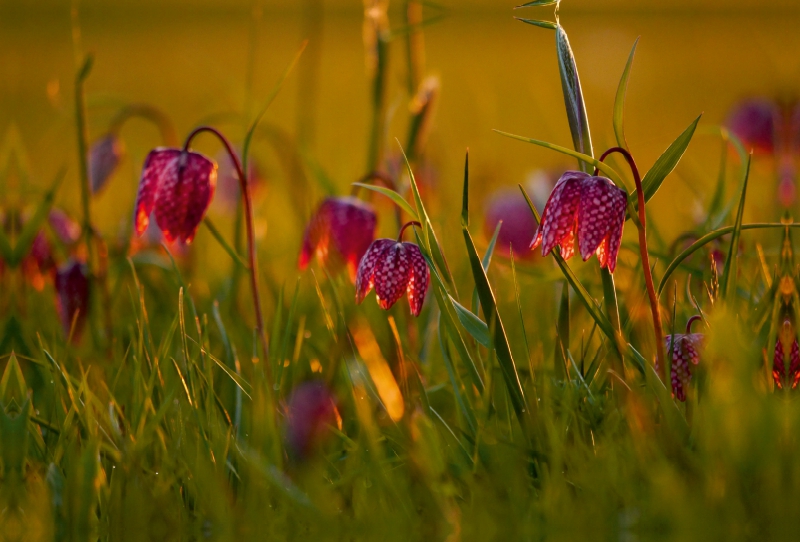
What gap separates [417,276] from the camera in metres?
1.13

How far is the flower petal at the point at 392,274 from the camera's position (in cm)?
112

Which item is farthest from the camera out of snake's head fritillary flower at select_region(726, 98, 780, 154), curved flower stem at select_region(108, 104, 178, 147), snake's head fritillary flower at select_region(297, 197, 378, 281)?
snake's head fritillary flower at select_region(726, 98, 780, 154)

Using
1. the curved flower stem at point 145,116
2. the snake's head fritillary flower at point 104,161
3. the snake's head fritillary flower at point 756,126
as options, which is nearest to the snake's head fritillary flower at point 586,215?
the curved flower stem at point 145,116

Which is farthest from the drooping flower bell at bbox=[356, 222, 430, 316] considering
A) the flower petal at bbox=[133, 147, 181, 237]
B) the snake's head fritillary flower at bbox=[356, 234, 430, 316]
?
the flower petal at bbox=[133, 147, 181, 237]

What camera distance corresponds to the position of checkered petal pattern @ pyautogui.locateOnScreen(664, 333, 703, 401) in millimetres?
1023

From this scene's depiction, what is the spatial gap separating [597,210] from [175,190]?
25.3 inches

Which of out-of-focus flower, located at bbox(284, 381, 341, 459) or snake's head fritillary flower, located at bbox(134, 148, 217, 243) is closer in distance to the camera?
out-of-focus flower, located at bbox(284, 381, 341, 459)

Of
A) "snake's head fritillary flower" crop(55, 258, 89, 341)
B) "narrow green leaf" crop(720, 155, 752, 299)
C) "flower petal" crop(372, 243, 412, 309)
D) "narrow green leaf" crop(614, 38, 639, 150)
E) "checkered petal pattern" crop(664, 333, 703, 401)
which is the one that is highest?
"narrow green leaf" crop(614, 38, 639, 150)

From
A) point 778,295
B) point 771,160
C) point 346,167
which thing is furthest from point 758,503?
point 346,167

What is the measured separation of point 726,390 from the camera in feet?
2.56

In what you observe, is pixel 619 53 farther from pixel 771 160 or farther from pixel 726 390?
pixel 726 390

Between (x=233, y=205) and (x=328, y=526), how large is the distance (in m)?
2.19

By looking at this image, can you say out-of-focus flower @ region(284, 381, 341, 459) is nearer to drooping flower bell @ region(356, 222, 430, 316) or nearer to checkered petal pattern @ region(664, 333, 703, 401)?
drooping flower bell @ region(356, 222, 430, 316)

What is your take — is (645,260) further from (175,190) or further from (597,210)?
(175,190)
